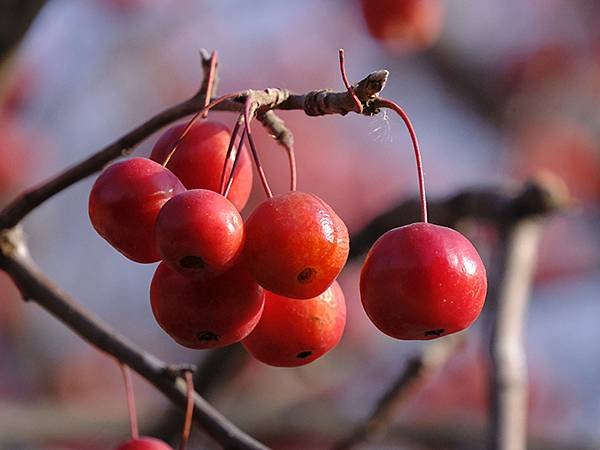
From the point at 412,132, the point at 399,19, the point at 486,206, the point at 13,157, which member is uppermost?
the point at 399,19

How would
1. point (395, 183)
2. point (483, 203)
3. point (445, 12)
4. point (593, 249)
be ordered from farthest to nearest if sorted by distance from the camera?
point (395, 183) < point (593, 249) < point (445, 12) < point (483, 203)

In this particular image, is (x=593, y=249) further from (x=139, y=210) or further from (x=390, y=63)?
(x=139, y=210)

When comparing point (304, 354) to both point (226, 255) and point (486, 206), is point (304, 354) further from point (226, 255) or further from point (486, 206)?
point (486, 206)

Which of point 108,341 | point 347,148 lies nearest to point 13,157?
point 347,148

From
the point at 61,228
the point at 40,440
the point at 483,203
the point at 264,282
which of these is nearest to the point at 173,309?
the point at 264,282

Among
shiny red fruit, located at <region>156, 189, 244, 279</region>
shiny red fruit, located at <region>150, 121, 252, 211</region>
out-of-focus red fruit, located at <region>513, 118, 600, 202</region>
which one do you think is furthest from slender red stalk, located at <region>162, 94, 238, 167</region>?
out-of-focus red fruit, located at <region>513, 118, 600, 202</region>
